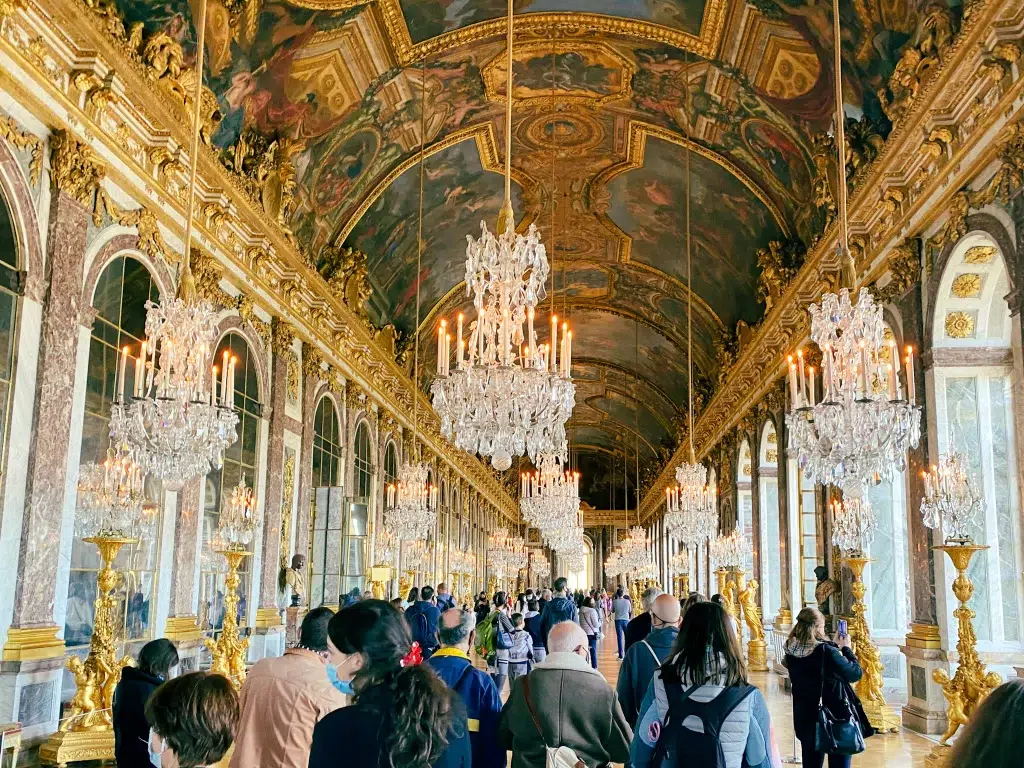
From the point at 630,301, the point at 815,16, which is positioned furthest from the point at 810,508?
the point at 630,301

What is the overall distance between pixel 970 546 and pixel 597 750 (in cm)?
511

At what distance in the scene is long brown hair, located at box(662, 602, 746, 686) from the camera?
3682 mm

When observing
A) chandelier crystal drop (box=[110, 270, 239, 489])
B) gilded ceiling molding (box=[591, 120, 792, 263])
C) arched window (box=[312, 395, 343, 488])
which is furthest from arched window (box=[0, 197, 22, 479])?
gilded ceiling molding (box=[591, 120, 792, 263])

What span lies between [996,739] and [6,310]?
26.6 feet

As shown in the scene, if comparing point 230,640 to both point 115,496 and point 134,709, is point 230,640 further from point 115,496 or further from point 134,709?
point 134,709

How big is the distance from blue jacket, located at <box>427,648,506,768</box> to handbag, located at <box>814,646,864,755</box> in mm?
2629

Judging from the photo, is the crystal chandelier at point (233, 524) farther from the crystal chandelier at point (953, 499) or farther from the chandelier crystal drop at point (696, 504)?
the chandelier crystal drop at point (696, 504)

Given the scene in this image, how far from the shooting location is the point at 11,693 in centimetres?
747

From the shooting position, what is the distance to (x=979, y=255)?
387 inches

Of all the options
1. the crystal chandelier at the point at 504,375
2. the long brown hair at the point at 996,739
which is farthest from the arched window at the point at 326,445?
the long brown hair at the point at 996,739

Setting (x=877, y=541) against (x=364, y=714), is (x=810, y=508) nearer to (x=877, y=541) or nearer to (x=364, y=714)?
(x=877, y=541)

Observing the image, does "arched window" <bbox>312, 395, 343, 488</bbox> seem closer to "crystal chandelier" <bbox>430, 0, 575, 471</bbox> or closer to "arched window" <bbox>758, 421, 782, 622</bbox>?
Result: "arched window" <bbox>758, 421, 782, 622</bbox>

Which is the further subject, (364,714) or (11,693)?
(11,693)

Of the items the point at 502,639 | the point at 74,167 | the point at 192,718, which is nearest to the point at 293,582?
the point at 502,639
